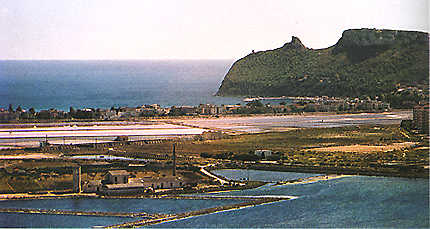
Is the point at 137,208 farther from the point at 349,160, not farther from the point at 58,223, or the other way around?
the point at 349,160

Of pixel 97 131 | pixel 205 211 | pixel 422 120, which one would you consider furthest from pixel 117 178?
pixel 422 120

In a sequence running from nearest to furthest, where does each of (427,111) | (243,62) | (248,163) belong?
(248,163) < (427,111) < (243,62)

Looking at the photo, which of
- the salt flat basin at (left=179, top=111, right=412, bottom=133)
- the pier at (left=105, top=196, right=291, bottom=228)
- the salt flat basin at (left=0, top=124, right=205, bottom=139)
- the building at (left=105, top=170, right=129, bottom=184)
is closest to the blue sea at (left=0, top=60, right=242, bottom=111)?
the salt flat basin at (left=0, top=124, right=205, bottom=139)

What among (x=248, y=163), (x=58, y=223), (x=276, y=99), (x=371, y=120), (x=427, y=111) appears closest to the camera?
(x=58, y=223)

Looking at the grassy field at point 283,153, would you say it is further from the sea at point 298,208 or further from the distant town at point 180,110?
the distant town at point 180,110

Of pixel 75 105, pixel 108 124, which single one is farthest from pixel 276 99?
pixel 108 124

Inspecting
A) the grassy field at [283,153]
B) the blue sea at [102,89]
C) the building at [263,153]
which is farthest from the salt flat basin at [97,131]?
the blue sea at [102,89]

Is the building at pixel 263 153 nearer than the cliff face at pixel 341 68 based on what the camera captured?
Yes
